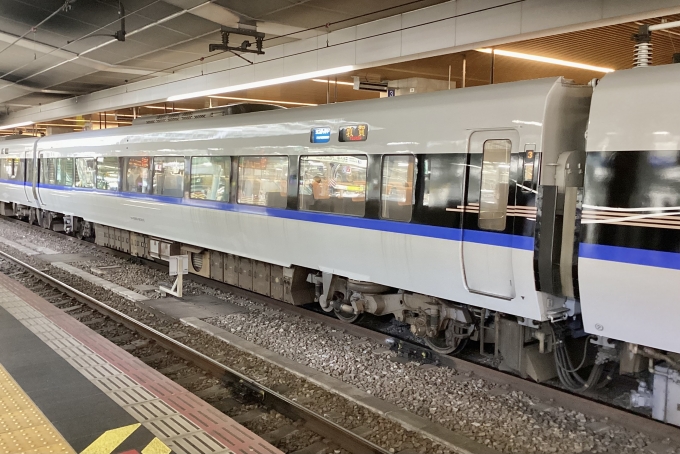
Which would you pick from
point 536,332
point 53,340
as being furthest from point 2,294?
point 536,332

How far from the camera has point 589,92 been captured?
19.0 ft

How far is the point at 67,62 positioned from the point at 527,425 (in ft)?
54.6

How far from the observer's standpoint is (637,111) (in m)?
4.85

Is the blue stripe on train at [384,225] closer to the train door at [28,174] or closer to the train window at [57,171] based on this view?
the train window at [57,171]

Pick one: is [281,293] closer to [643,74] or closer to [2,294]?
[2,294]

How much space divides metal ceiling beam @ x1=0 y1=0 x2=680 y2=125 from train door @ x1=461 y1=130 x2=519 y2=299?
124 inches

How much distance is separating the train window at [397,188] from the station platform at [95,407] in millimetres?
3168

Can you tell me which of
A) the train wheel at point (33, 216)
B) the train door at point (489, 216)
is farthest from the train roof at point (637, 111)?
the train wheel at point (33, 216)

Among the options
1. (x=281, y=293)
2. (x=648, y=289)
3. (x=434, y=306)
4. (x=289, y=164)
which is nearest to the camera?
(x=648, y=289)

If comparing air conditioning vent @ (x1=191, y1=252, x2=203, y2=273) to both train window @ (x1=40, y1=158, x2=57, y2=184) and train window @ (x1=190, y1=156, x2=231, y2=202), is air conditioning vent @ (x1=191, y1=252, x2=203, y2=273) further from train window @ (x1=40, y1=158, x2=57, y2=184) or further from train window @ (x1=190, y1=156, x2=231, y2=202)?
train window @ (x1=40, y1=158, x2=57, y2=184)

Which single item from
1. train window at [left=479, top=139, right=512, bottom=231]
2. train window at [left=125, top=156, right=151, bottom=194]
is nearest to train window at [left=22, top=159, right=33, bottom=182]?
train window at [left=125, top=156, right=151, bottom=194]

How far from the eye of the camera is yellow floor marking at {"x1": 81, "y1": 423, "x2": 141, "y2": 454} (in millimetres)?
4453

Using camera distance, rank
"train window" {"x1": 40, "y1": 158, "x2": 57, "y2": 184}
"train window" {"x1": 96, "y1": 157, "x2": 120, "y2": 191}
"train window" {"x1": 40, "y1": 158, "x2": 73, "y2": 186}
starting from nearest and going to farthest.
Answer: "train window" {"x1": 96, "y1": 157, "x2": 120, "y2": 191}
"train window" {"x1": 40, "y1": 158, "x2": 73, "y2": 186}
"train window" {"x1": 40, "y1": 158, "x2": 57, "y2": 184}

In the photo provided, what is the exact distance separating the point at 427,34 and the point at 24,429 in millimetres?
8389
